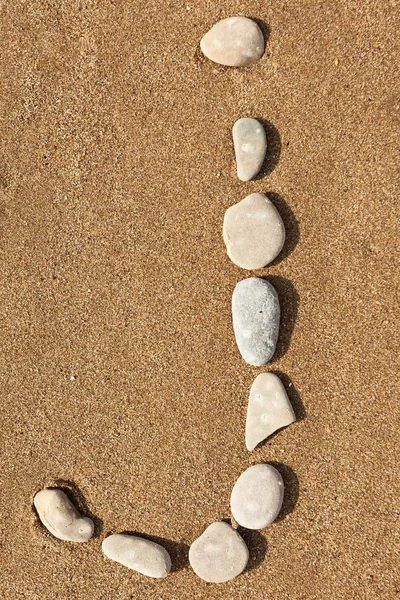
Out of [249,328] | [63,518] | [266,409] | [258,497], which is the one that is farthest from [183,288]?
[63,518]

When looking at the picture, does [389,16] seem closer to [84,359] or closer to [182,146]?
[182,146]

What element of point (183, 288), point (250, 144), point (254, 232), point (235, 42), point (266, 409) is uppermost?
point (235, 42)

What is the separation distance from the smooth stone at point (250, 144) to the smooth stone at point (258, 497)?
107 cm

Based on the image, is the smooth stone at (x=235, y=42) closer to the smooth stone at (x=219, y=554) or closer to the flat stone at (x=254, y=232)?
the flat stone at (x=254, y=232)

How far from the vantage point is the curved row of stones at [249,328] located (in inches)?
66.2

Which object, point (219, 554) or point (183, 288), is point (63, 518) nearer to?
point (219, 554)

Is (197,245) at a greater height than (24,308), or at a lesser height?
greater

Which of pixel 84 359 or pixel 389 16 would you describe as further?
pixel 84 359

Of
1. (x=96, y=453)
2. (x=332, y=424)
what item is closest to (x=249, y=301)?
(x=332, y=424)

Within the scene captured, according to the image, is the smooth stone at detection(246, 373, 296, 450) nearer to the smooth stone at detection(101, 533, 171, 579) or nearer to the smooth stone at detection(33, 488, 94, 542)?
the smooth stone at detection(101, 533, 171, 579)

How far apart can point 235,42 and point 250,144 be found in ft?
1.18

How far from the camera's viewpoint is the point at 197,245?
175 centimetres

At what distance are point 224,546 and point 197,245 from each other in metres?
1.09

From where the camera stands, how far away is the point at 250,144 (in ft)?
5.52
